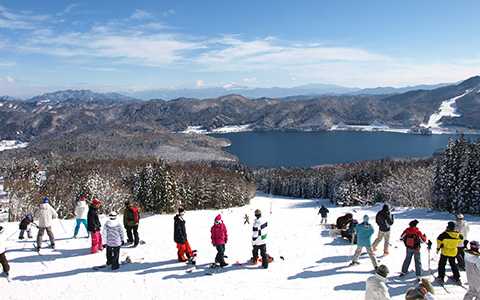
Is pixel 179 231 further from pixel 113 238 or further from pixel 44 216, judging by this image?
pixel 44 216

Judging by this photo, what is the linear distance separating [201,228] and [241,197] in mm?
51938

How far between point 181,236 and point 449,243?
798cm

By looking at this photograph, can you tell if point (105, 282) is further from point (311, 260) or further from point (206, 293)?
point (311, 260)

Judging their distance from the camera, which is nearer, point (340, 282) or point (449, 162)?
point (340, 282)

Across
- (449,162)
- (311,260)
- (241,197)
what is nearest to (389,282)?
(311,260)

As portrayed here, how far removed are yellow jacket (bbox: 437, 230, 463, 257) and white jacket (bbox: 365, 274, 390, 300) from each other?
17.7 feet

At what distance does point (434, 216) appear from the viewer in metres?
28.9

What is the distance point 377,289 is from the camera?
742 cm

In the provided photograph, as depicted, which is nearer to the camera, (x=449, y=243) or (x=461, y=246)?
(x=449, y=243)

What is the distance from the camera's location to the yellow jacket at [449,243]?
38.7ft

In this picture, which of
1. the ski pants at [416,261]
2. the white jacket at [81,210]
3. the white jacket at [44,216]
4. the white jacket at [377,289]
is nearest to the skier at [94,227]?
the white jacket at [44,216]

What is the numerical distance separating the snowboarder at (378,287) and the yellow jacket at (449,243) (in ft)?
17.6

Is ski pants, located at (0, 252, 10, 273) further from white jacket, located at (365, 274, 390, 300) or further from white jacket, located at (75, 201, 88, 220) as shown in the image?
white jacket, located at (365, 274, 390, 300)

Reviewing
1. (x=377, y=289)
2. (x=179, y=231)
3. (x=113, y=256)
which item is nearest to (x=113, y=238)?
(x=113, y=256)
